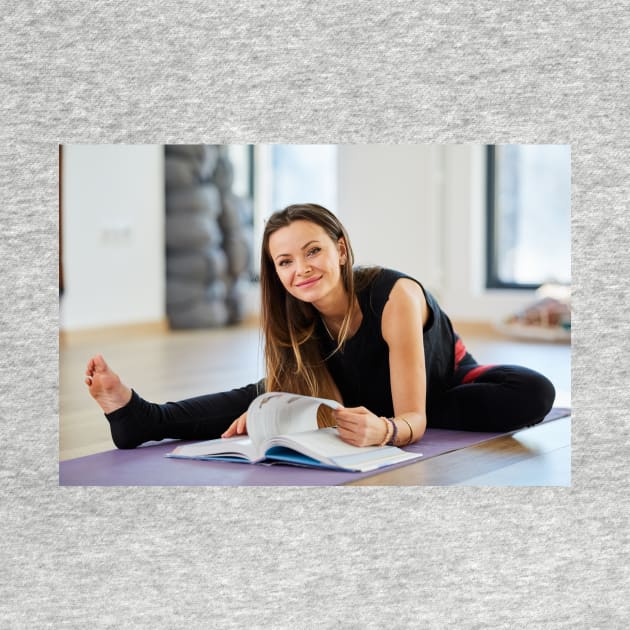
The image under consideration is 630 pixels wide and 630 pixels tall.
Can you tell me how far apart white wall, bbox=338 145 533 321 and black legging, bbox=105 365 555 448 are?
7.27 ft

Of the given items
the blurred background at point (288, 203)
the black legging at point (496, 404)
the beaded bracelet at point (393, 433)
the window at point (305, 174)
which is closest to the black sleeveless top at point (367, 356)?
the beaded bracelet at point (393, 433)

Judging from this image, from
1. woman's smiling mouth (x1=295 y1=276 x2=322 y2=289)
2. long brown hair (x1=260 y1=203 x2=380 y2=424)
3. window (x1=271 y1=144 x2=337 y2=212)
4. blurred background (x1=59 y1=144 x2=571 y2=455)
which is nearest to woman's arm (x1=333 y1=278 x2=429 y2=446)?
long brown hair (x1=260 y1=203 x2=380 y2=424)

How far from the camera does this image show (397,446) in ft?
6.41

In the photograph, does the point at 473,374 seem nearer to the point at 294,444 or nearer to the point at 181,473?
the point at 294,444

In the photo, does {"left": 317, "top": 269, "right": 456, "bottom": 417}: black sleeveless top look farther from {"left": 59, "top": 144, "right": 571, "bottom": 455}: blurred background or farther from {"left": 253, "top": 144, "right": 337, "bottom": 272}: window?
{"left": 253, "top": 144, "right": 337, "bottom": 272}: window

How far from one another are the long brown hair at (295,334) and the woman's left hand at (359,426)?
0.19 metres

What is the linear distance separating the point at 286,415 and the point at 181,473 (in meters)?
0.23

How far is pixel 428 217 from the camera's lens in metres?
5.27

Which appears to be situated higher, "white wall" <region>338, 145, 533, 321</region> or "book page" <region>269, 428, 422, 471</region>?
"white wall" <region>338, 145, 533, 321</region>

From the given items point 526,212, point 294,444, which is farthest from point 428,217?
point 294,444

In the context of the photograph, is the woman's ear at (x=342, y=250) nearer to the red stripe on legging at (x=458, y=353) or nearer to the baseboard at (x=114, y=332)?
the red stripe on legging at (x=458, y=353)

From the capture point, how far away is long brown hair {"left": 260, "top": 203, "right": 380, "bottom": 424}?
2002 mm

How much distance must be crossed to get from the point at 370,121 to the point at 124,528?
0.86 meters

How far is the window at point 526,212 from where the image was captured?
17.2 feet
